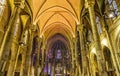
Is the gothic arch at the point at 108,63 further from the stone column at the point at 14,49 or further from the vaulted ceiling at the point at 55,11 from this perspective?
the stone column at the point at 14,49

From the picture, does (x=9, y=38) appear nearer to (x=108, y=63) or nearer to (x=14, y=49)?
(x=14, y=49)

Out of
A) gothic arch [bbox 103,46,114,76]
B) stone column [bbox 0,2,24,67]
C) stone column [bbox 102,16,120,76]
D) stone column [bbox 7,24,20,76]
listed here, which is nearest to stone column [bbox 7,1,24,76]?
stone column [bbox 7,24,20,76]

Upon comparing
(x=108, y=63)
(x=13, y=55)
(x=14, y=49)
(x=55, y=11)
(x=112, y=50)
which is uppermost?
(x=55, y=11)

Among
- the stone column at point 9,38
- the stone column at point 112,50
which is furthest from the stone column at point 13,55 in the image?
the stone column at point 112,50

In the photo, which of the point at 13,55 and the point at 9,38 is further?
the point at 13,55

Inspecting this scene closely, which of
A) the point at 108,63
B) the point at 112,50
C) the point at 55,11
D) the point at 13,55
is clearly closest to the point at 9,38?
the point at 13,55

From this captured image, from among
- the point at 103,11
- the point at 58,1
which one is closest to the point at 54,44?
the point at 58,1

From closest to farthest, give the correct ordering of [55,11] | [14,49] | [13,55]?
[13,55] → [14,49] → [55,11]

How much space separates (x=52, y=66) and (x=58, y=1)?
15.1m

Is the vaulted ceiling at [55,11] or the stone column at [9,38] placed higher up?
the vaulted ceiling at [55,11]

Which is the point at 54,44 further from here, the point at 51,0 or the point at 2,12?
the point at 2,12

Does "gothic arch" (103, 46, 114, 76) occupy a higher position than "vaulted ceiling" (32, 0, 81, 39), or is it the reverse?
"vaulted ceiling" (32, 0, 81, 39)

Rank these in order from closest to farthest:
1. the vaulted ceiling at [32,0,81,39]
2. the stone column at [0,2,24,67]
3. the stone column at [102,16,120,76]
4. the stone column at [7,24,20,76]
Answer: the stone column at [0,2,24,67], the stone column at [102,16,120,76], the stone column at [7,24,20,76], the vaulted ceiling at [32,0,81,39]

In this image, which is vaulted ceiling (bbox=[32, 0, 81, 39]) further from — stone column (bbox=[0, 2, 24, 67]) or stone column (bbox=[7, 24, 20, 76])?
stone column (bbox=[0, 2, 24, 67])
